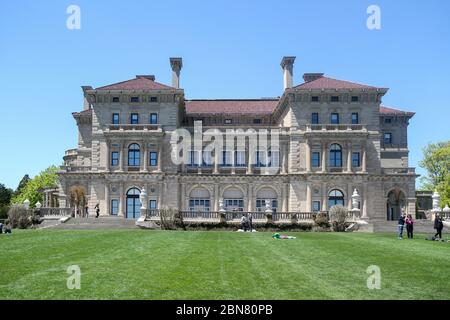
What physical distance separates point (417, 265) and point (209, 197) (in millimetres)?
46220

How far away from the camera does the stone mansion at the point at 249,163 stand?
6088cm

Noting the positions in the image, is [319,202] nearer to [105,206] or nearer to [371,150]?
[371,150]

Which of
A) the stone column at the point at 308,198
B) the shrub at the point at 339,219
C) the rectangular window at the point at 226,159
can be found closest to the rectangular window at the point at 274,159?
the stone column at the point at 308,198

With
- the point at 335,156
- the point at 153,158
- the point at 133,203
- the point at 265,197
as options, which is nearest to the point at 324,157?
the point at 335,156

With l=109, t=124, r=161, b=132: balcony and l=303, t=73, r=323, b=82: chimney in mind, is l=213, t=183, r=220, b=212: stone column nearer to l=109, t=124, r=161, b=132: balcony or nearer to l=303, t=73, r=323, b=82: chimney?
l=109, t=124, r=161, b=132: balcony

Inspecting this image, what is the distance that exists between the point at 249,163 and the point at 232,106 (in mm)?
11437

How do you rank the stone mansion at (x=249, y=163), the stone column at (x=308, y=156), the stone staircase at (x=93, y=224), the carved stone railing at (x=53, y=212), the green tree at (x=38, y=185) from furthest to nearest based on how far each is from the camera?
the green tree at (x=38, y=185) → the stone mansion at (x=249, y=163) → the stone column at (x=308, y=156) → the carved stone railing at (x=53, y=212) → the stone staircase at (x=93, y=224)

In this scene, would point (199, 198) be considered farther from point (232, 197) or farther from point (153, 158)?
point (153, 158)

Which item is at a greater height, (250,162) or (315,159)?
(315,159)

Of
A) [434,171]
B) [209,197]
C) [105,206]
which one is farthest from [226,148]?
[434,171]

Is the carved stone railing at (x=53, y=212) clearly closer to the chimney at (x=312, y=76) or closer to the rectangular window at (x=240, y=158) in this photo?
the rectangular window at (x=240, y=158)

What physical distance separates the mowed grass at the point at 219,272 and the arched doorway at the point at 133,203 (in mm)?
39032

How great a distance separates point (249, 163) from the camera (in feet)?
205

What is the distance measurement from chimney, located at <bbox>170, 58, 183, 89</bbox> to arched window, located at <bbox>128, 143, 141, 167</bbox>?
1152 cm
